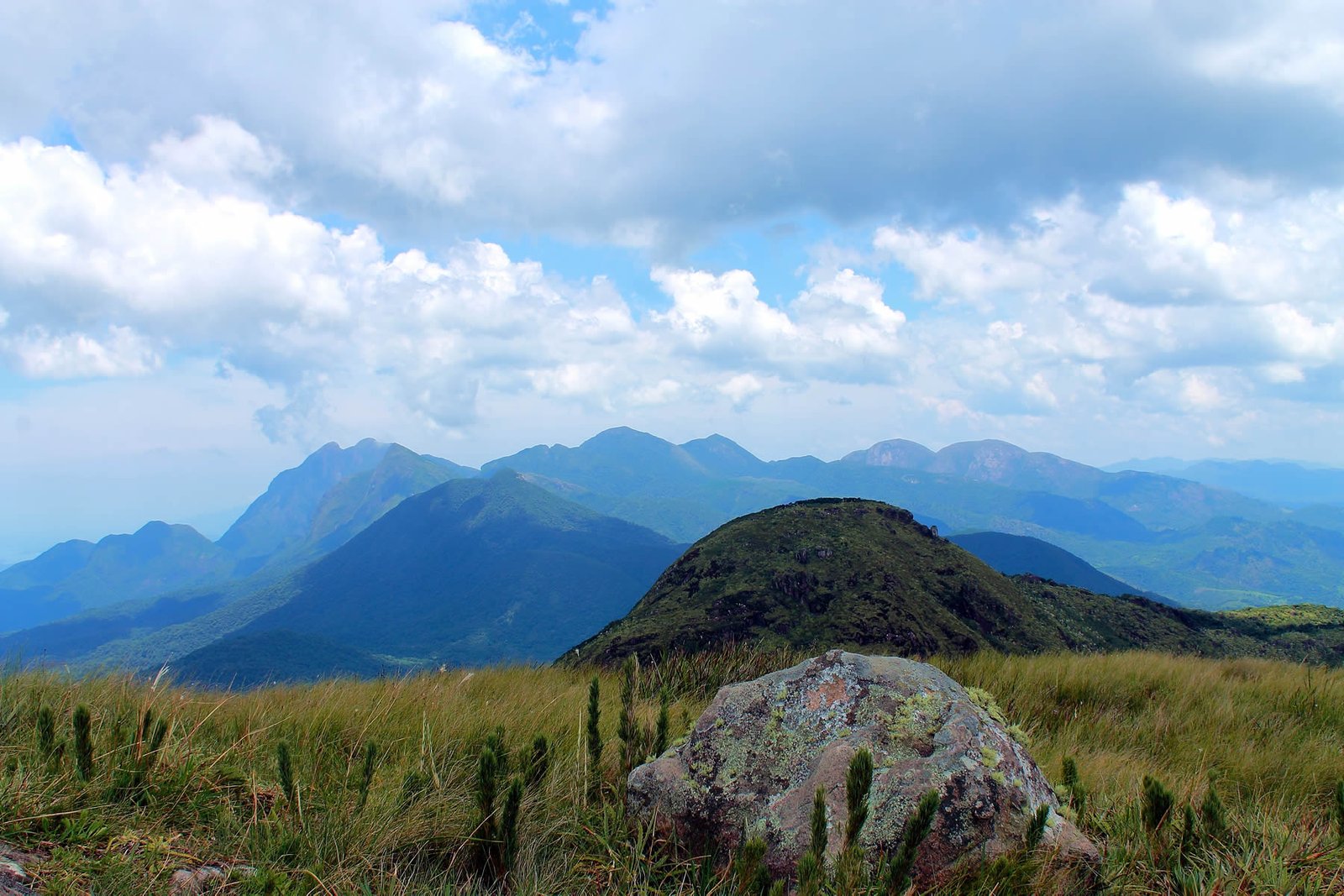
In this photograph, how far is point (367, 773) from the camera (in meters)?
3.89

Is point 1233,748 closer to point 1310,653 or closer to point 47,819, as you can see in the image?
point 47,819

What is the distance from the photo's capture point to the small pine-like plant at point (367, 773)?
366 cm

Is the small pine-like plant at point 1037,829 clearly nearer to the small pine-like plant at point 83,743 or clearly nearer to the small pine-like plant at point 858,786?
the small pine-like plant at point 858,786

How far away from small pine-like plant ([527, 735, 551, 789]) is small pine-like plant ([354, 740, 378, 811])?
875 millimetres

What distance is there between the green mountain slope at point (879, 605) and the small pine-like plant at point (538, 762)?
27192 mm

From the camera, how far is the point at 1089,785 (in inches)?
181

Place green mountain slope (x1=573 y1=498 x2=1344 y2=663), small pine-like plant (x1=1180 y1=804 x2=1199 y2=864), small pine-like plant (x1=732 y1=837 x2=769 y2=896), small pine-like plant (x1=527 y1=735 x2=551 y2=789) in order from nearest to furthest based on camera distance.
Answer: small pine-like plant (x1=732 y1=837 x2=769 y2=896) → small pine-like plant (x1=1180 y1=804 x2=1199 y2=864) → small pine-like plant (x1=527 y1=735 x2=551 y2=789) → green mountain slope (x1=573 y1=498 x2=1344 y2=663)

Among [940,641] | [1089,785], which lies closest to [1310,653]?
[940,641]

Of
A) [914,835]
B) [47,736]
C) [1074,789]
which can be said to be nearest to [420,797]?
[47,736]

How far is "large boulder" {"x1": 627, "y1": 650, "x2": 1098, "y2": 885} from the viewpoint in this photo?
333 centimetres

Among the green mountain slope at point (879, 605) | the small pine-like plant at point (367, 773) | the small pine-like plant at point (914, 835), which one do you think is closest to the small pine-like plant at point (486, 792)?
the small pine-like plant at point (367, 773)

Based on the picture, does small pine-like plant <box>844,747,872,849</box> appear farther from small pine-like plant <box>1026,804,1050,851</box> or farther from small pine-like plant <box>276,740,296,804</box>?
small pine-like plant <box>276,740,296,804</box>

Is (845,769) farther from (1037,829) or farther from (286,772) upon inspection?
(286,772)

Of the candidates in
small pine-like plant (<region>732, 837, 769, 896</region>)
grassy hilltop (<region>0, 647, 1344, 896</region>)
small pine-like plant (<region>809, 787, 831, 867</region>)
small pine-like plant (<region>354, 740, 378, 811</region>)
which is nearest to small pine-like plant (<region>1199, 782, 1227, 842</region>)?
grassy hilltop (<region>0, 647, 1344, 896</region>)
